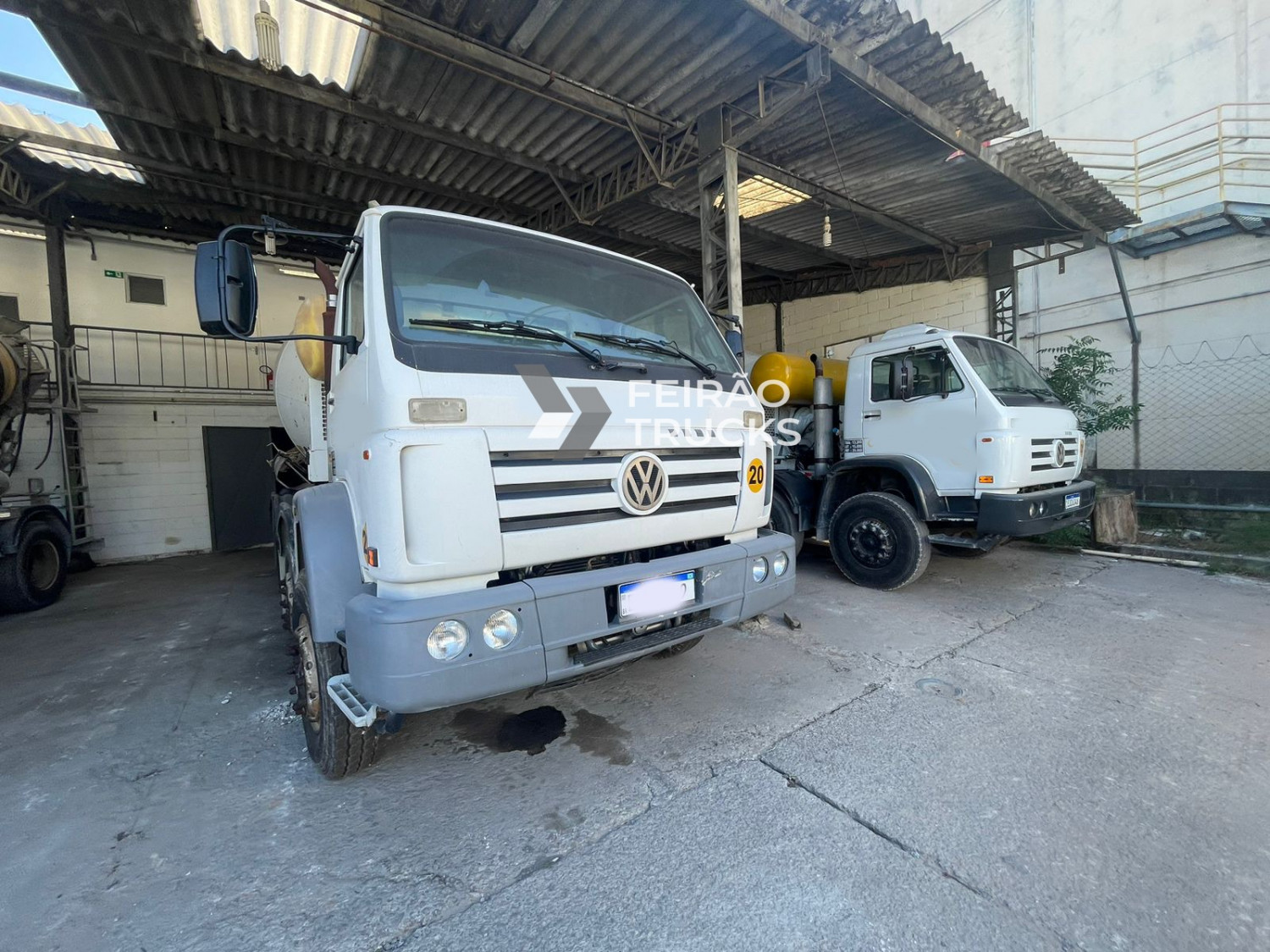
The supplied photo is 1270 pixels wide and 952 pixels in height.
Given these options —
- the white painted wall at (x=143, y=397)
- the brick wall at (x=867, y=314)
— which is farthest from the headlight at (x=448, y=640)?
the white painted wall at (x=143, y=397)

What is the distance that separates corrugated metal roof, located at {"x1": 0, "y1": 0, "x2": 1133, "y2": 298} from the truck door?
265cm

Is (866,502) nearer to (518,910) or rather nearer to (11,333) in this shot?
(518,910)

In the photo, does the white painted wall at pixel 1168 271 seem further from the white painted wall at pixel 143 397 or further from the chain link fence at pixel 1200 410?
the white painted wall at pixel 143 397

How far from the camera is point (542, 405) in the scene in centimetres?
219

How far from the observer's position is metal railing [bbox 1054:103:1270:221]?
721cm

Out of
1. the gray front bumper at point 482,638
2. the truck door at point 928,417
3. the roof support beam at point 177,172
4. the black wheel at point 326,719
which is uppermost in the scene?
the roof support beam at point 177,172

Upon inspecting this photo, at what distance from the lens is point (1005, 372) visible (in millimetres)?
5062

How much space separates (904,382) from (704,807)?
3.91 metres

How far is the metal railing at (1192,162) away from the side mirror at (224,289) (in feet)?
34.0

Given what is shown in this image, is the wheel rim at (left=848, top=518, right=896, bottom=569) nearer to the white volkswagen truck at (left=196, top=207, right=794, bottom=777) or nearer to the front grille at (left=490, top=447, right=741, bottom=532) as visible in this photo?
the white volkswagen truck at (left=196, top=207, right=794, bottom=777)

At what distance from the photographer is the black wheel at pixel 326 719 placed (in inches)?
92.2

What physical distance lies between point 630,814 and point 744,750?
661 millimetres

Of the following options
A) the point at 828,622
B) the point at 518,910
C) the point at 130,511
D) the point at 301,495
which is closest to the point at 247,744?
the point at 301,495

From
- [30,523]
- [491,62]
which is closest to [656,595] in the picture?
[491,62]
